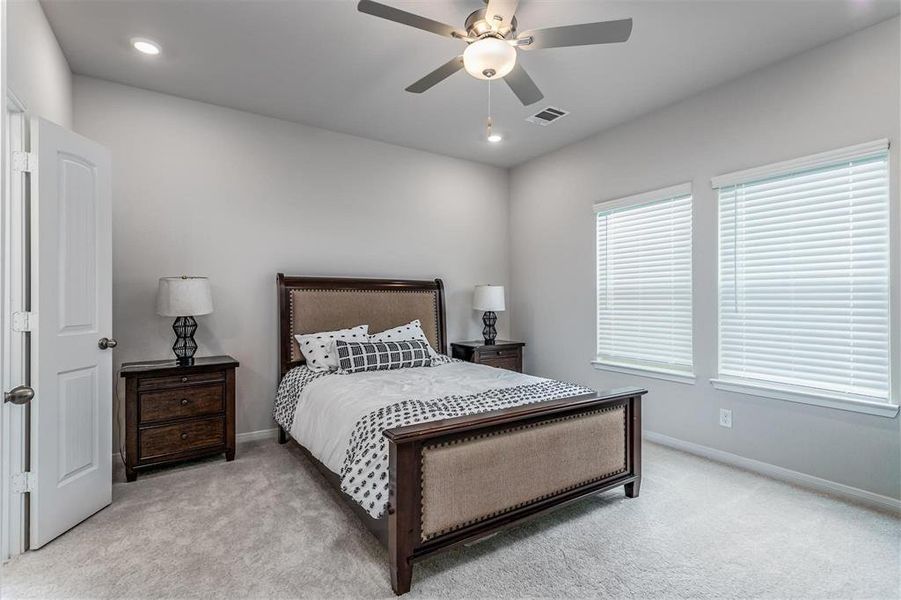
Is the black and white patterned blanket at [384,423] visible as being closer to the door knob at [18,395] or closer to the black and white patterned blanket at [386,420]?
the black and white patterned blanket at [386,420]

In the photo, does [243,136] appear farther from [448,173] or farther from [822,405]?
[822,405]

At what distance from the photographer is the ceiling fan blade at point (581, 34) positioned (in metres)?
2.08

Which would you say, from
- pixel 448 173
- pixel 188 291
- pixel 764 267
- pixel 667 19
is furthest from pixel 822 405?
pixel 188 291

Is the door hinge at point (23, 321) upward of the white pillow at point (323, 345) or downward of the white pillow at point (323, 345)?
upward

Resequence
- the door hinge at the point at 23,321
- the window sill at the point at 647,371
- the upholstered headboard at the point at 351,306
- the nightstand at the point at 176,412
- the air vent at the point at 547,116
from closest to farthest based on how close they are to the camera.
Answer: the door hinge at the point at 23,321 < the nightstand at the point at 176,412 < the window sill at the point at 647,371 < the air vent at the point at 547,116 < the upholstered headboard at the point at 351,306

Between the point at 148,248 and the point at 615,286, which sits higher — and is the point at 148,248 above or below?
above

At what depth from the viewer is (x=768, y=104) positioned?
3199 mm

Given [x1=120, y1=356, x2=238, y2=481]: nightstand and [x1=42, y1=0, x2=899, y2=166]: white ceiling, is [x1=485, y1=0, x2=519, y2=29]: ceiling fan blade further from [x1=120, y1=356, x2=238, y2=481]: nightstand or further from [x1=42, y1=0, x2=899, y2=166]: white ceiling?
[x1=120, y1=356, x2=238, y2=481]: nightstand

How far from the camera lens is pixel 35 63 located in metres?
2.45

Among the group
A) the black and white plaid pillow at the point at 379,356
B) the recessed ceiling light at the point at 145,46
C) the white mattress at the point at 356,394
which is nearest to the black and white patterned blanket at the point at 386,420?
the white mattress at the point at 356,394

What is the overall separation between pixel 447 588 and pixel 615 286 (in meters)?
3.25

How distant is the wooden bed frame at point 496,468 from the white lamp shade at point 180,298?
1525mm

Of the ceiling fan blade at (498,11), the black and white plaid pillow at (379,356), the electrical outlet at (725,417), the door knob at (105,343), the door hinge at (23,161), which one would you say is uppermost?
the ceiling fan blade at (498,11)

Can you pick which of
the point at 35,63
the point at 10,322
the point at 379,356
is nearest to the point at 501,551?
the point at 379,356
